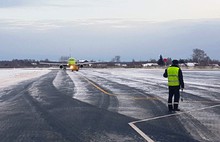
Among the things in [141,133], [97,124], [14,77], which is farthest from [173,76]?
[14,77]

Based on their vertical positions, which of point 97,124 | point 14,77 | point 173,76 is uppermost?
point 173,76

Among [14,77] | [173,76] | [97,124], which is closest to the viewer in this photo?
[97,124]

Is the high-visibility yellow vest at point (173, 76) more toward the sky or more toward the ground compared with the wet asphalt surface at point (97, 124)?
more toward the sky

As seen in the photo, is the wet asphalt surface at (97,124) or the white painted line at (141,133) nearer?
the white painted line at (141,133)

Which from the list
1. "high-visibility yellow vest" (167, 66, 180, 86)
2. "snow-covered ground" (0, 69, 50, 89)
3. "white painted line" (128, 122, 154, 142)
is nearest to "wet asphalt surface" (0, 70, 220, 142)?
"white painted line" (128, 122, 154, 142)

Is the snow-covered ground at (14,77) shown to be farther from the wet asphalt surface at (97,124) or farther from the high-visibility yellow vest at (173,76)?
the high-visibility yellow vest at (173,76)

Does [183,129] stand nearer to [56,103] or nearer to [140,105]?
[140,105]

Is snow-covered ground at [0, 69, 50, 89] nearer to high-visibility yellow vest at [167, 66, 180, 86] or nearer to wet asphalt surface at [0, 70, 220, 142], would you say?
wet asphalt surface at [0, 70, 220, 142]

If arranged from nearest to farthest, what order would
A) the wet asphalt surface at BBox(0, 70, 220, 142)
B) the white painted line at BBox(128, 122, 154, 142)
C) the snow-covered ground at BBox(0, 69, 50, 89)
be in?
the white painted line at BBox(128, 122, 154, 142), the wet asphalt surface at BBox(0, 70, 220, 142), the snow-covered ground at BBox(0, 69, 50, 89)

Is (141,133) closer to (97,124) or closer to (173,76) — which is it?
(97,124)

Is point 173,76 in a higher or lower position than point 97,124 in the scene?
higher

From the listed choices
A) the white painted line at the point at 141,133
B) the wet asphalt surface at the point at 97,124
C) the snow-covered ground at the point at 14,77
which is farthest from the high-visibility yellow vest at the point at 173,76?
the snow-covered ground at the point at 14,77

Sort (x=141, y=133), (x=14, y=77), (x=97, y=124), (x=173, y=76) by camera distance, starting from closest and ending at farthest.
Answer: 1. (x=141, y=133)
2. (x=97, y=124)
3. (x=173, y=76)
4. (x=14, y=77)

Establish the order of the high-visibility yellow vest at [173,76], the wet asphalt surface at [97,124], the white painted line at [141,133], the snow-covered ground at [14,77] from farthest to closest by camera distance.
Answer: the snow-covered ground at [14,77], the high-visibility yellow vest at [173,76], the wet asphalt surface at [97,124], the white painted line at [141,133]
